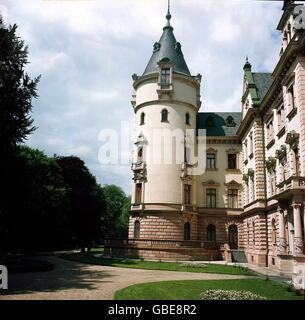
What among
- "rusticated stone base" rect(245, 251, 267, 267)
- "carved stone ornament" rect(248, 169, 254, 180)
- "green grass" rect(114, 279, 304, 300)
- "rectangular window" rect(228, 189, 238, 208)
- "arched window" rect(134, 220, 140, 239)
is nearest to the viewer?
"green grass" rect(114, 279, 304, 300)

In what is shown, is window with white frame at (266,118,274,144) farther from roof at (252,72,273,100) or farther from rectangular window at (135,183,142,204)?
rectangular window at (135,183,142,204)

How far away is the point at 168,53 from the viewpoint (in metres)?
41.3

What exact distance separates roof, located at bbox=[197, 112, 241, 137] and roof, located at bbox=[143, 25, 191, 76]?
6.78 m

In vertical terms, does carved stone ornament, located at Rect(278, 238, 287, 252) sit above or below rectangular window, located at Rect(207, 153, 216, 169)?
below

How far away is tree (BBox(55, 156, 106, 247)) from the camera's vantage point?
47.2m

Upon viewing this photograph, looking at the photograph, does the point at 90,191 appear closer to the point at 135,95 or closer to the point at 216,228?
the point at 135,95

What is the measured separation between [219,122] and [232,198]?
10.8 m

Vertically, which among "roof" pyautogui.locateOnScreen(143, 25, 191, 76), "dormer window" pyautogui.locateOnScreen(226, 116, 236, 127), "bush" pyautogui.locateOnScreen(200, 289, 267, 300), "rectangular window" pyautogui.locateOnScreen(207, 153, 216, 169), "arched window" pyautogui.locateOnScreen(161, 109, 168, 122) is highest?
"roof" pyautogui.locateOnScreen(143, 25, 191, 76)

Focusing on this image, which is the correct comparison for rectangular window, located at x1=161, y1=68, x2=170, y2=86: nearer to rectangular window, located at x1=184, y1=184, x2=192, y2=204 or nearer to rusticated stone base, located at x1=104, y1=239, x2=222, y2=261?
rectangular window, located at x1=184, y1=184, x2=192, y2=204

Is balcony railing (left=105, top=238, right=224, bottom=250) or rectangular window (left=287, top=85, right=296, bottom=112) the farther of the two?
balcony railing (left=105, top=238, right=224, bottom=250)

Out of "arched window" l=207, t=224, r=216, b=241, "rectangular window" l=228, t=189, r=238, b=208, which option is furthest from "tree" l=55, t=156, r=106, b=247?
"rectangular window" l=228, t=189, r=238, b=208

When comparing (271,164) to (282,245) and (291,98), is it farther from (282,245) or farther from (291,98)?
(282,245)

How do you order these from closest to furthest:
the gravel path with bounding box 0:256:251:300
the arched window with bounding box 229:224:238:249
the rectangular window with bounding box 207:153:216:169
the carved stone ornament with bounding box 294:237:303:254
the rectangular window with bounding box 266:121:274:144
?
1. the gravel path with bounding box 0:256:251:300
2. the carved stone ornament with bounding box 294:237:303:254
3. the rectangular window with bounding box 266:121:274:144
4. the arched window with bounding box 229:224:238:249
5. the rectangular window with bounding box 207:153:216:169

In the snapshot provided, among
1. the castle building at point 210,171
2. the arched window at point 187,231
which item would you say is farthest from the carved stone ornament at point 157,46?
the arched window at point 187,231
